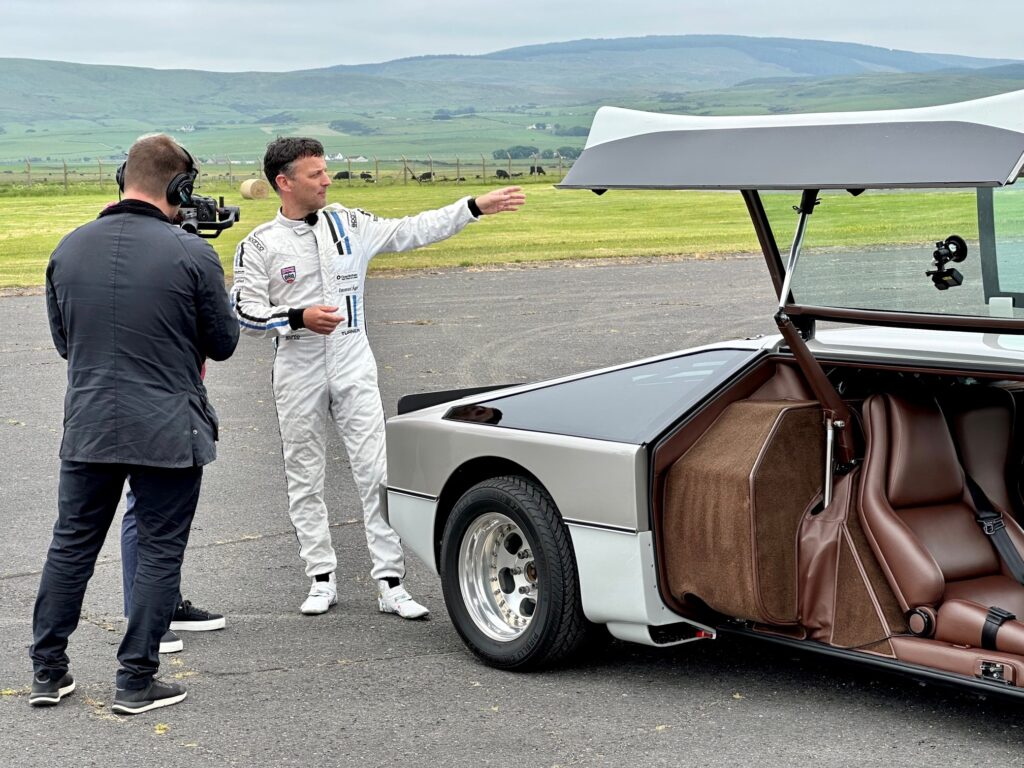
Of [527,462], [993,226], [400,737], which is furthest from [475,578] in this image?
[993,226]

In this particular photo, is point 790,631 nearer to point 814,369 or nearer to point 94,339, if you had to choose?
→ point 814,369

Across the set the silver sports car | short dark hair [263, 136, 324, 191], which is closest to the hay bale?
short dark hair [263, 136, 324, 191]

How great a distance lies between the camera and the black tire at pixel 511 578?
16.0 ft

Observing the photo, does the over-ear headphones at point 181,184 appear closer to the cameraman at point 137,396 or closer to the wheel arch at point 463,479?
the cameraman at point 137,396

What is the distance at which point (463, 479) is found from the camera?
5.41 m

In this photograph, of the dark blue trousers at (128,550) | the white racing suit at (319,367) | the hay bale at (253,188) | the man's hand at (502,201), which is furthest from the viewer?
the hay bale at (253,188)

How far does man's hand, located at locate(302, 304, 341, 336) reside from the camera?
18.6 ft

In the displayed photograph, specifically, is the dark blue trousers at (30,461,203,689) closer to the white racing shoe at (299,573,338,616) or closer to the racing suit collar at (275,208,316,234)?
the white racing shoe at (299,573,338,616)

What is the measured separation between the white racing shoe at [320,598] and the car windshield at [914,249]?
8.01 feet

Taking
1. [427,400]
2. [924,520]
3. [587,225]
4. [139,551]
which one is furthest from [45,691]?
[587,225]

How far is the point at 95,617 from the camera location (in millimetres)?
5977

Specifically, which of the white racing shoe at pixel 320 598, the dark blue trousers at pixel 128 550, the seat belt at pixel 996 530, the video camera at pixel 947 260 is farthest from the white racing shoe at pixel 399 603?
the video camera at pixel 947 260

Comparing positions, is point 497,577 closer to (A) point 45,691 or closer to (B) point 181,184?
(A) point 45,691

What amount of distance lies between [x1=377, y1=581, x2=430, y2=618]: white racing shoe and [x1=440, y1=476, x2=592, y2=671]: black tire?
512mm
